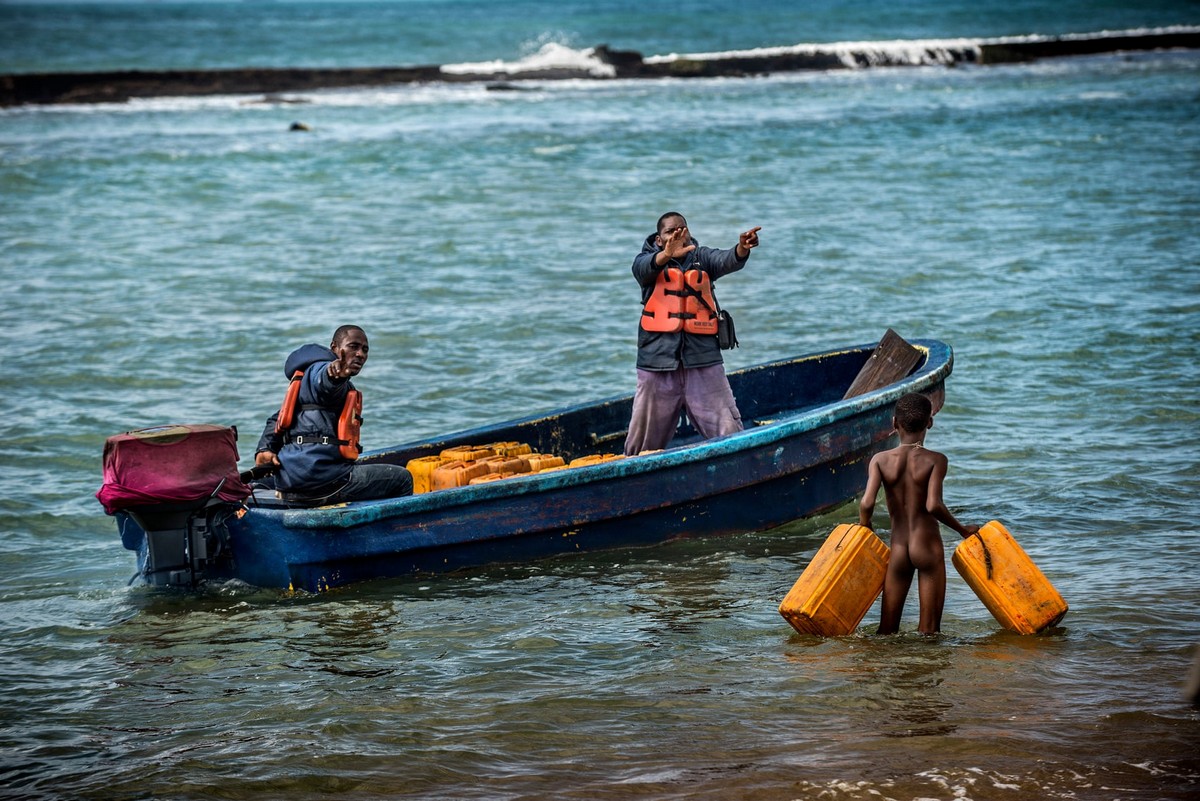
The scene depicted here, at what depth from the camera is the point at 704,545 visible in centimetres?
830

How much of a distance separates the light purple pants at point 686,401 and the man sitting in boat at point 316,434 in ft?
6.11

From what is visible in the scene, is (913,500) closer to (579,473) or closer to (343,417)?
(579,473)

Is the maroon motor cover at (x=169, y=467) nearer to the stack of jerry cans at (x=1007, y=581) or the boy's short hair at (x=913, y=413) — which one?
the boy's short hair at (x=913, y=413)

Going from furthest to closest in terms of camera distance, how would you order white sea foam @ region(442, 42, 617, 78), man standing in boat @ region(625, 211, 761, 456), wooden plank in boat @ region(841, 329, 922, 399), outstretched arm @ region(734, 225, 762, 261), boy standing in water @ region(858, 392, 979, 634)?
white sea foam @ region(442, 42, 617, 78) → wooden plank in boat @ region(841, 329, 922, 399) → man standing in boat @ region(625, 211, 761, 456) → outstretched arm @ region(734, 225, 762, 261) → boy standing in water @ region(858, 392, 979, 634)

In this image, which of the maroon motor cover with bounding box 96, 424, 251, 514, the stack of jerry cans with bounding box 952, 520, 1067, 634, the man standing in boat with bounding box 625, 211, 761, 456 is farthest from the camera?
the man standing in boat with bounding box 625, 211, 761, 456

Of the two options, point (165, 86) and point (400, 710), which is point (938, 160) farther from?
point (165, 86)

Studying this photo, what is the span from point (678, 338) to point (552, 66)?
49898mm

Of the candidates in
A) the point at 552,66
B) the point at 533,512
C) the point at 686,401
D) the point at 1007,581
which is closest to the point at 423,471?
the point at 533,512

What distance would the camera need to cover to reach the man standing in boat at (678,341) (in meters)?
8.30

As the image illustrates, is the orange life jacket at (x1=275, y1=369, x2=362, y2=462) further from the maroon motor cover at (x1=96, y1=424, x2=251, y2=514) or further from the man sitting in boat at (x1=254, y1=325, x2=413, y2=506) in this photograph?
the maroon motor cover at (x1=96, y1=424, x2=251, y2=514)

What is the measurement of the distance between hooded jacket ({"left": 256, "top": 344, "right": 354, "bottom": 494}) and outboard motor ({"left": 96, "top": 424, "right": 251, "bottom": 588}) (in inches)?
10.6

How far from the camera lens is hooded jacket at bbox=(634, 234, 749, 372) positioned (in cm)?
834

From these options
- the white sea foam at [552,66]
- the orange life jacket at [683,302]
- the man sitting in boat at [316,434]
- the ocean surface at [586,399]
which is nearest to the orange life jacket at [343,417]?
the man sitting in boat at [316,434]

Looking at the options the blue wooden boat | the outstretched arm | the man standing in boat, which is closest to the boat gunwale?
the blue wooden boat
